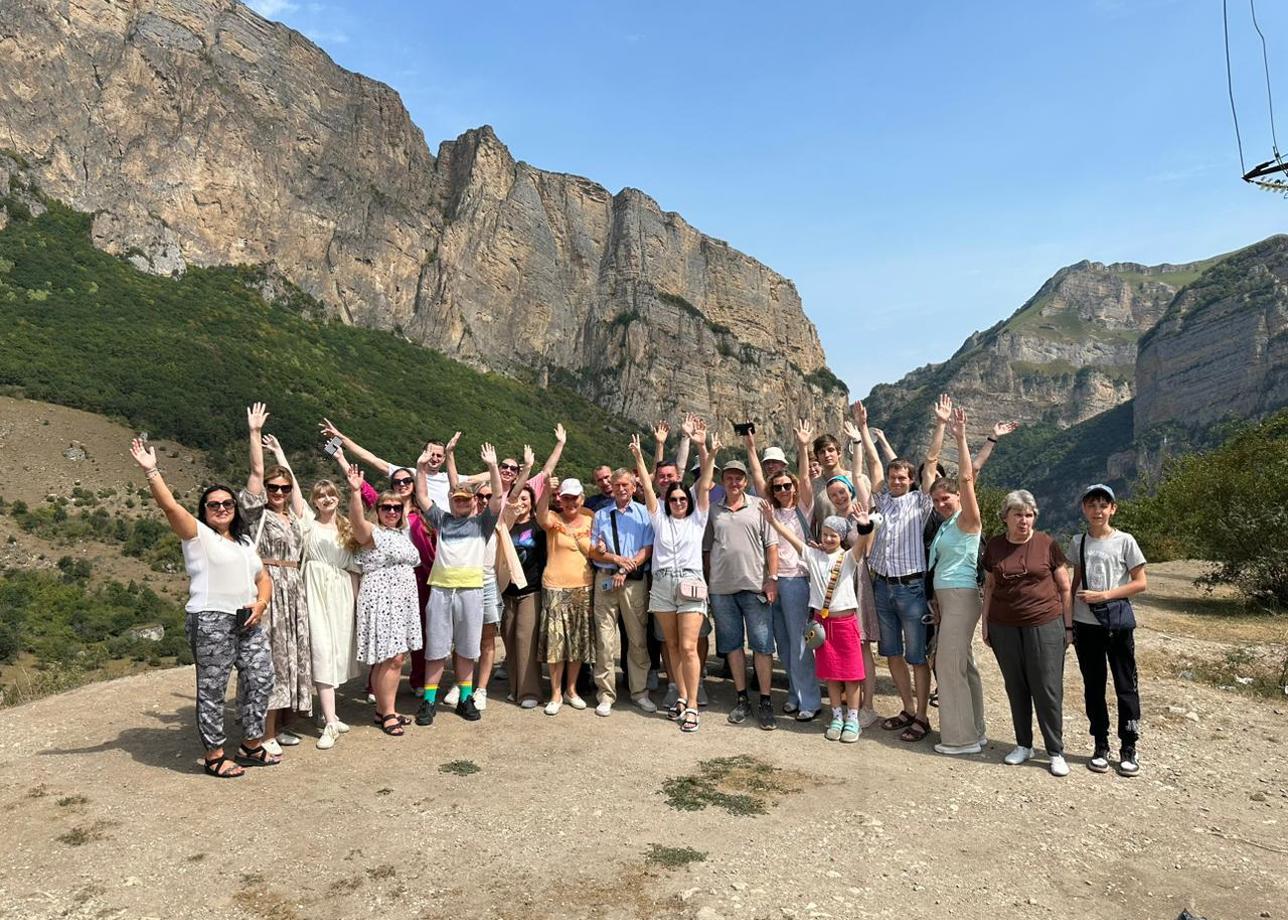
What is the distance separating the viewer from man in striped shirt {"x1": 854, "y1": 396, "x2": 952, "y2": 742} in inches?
250

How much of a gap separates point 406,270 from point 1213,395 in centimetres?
13569

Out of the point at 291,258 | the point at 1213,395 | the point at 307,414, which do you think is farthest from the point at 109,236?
the point at 1213,395

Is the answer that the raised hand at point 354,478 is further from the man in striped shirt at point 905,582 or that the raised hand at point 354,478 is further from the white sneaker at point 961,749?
the white sneaker at point 961,749

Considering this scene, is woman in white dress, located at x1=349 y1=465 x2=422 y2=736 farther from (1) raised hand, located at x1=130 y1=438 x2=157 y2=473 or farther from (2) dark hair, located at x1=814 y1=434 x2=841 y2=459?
(2) dark hair, located at x1=814 y1=434 x2=841 y2=459

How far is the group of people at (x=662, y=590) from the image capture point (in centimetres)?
565

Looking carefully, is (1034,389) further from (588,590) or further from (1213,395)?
(588,590)

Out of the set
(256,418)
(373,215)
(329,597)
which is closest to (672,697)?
(329,597)

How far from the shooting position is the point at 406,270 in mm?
113500

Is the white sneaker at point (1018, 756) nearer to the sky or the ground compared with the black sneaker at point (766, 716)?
nearer to the ground

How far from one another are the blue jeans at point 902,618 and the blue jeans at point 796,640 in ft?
2.20

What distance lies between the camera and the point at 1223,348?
412 ft

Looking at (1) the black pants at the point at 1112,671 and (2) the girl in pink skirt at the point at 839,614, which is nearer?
(1) the black pants at the point at 1112,671

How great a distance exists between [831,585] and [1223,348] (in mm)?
155380

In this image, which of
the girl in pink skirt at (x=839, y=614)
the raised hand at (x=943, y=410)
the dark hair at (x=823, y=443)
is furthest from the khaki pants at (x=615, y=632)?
the raised hand at (x=943, y=410)
